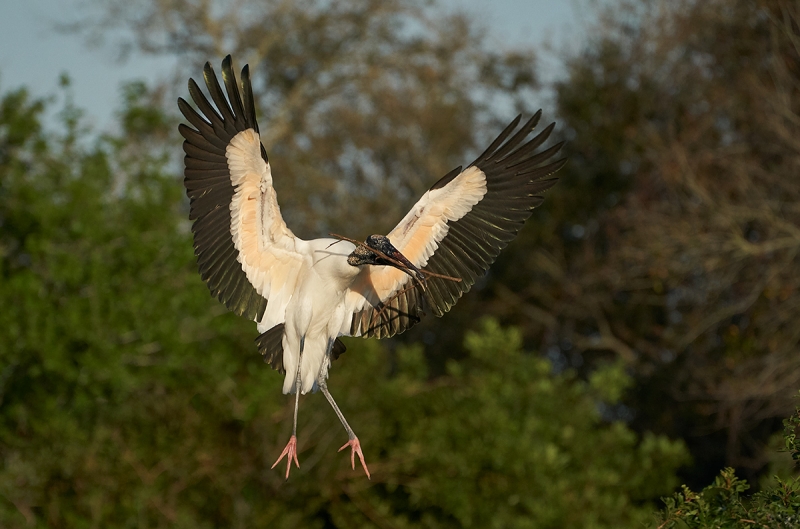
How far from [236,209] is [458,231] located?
1339 millimetres

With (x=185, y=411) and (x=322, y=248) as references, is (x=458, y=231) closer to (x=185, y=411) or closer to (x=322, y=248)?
(x=322, y=248)

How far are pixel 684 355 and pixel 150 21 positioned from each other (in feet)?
47.1

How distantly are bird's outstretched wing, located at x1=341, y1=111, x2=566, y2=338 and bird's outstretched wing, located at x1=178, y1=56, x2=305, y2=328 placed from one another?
0.48 meters

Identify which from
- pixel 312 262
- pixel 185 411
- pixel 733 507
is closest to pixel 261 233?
pixel 312 262

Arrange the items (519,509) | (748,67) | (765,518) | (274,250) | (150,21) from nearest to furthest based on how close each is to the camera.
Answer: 1. (765,518)
2. (274,250)
3. (519,509)
4. (748,67)
5. (150,21)

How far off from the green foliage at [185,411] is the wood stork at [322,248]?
5.78m

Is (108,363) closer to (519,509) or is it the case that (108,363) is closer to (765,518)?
(519,509)

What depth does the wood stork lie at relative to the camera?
6.39 metres

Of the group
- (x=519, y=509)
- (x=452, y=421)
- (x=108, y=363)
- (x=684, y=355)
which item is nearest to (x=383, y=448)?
(x=452, y=421)

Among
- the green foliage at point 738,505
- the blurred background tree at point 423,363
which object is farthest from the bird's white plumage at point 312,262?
the blurred background tree at point 423,363

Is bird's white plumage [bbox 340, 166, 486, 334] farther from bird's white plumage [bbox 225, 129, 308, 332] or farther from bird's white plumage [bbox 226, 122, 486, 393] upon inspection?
bird's white plumage [bbox 225, 129, 308, 332]

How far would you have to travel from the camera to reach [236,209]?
21.3 feet

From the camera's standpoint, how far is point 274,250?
21.7 feet

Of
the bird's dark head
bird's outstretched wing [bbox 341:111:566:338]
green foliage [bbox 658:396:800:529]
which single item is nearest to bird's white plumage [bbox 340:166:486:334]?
bird's outstretched wing [bbox 341:111:566:338]
